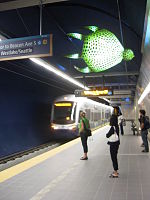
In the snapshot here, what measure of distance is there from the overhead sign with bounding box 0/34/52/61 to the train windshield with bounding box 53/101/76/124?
7853mm

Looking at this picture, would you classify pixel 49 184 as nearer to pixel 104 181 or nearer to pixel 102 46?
pixel 104 181

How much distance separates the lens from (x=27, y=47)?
5312 mm

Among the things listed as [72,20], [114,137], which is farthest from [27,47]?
[72,20]

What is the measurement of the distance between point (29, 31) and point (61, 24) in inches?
54.0

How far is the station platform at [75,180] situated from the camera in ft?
12.1

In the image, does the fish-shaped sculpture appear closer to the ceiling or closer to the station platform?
the ceiling

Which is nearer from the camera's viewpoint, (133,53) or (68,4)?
(68,4)

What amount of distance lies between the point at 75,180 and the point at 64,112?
8.92 metres

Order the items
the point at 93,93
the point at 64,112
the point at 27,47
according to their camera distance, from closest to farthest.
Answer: the point at 27,47, the point at 64,112, the point at 93,93

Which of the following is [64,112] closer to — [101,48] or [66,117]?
[66,117]

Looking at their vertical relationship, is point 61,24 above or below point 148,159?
above

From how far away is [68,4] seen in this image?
26.4 feet

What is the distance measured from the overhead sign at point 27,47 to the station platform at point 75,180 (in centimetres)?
263

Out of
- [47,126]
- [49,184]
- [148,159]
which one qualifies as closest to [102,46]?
[148,159]
